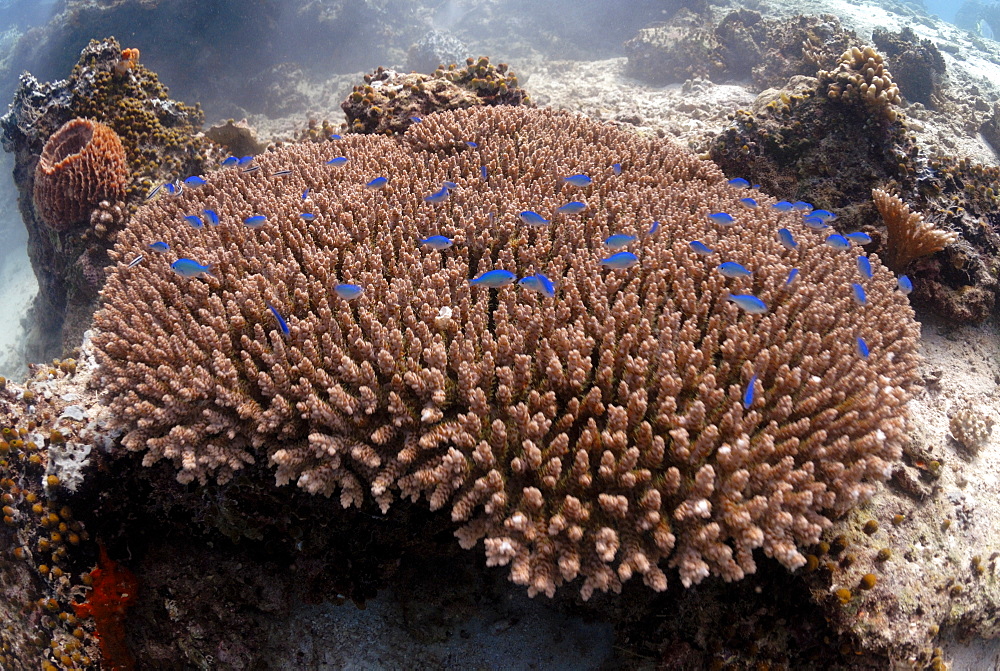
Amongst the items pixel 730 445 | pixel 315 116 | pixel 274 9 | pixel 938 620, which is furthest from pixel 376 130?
pixel 274 9

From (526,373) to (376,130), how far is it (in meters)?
5.31

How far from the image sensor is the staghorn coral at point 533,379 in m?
2.43

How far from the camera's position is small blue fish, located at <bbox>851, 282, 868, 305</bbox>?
344cm

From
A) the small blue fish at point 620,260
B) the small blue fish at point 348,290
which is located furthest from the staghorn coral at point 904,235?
the small blue fish at point 348,290

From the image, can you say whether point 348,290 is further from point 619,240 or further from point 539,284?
point 619,240

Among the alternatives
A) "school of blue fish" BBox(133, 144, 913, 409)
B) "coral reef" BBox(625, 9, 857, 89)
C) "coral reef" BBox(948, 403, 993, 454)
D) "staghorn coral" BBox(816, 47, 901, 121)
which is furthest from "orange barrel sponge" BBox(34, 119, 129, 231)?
"coral reef" BBox(625, 9, 857, 89)

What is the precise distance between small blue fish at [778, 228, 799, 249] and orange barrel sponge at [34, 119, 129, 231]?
8180mm

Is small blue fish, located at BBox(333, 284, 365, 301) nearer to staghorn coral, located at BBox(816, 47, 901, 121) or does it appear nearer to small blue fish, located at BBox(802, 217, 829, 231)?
small blue fish, located at BBox(802, 217, 829, 231)

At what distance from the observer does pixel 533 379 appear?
9.39 ft

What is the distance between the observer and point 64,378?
4.70 m

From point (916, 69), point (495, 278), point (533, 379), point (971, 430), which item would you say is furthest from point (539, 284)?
point (916, 69)

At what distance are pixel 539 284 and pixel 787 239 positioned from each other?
88.3 inches

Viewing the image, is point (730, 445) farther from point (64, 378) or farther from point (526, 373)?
point (64, 378)

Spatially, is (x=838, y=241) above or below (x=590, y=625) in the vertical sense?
above
